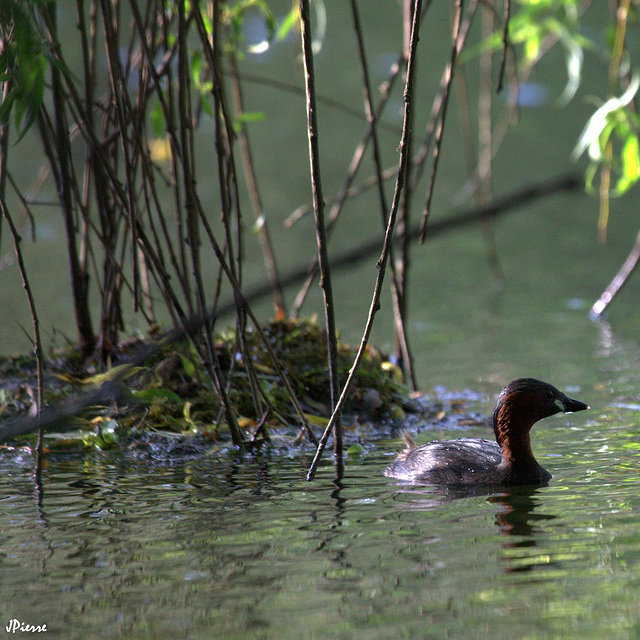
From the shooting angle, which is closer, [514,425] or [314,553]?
[314,553]

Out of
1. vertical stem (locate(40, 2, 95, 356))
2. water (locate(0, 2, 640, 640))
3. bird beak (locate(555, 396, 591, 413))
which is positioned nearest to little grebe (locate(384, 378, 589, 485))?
bird beak (locate(555, 396, 591, 413))

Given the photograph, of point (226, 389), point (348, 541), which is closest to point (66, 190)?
point (226, 389)

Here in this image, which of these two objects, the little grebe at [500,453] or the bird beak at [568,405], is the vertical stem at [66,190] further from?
the bird beak at [568,405]

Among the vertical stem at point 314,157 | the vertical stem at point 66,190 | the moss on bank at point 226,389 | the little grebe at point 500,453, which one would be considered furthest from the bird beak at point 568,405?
the vertical stem at point 66,190

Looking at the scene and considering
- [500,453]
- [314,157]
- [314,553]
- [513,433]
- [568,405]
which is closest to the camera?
[314,553]

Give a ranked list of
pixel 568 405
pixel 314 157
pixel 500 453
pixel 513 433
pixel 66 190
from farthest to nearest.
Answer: pixel 66 190 < pixel 568 405 < pixel 500 453 < pixel 513 433 < pixel 314 157

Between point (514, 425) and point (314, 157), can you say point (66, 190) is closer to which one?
point (314, 157)

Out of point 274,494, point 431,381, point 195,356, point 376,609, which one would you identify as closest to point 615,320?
point 431,381

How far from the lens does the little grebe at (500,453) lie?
3.89 metres

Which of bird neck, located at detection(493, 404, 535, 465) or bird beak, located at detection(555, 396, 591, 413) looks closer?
bird neck, located at detection(493, 404, 535, 465)

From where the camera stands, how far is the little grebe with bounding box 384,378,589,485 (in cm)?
389

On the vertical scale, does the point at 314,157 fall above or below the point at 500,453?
above

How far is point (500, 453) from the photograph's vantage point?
4102 mm

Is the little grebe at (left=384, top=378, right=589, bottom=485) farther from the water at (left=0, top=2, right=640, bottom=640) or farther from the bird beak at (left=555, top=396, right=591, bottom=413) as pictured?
the water at (left=0, top=2, right=640, bottom=640)
